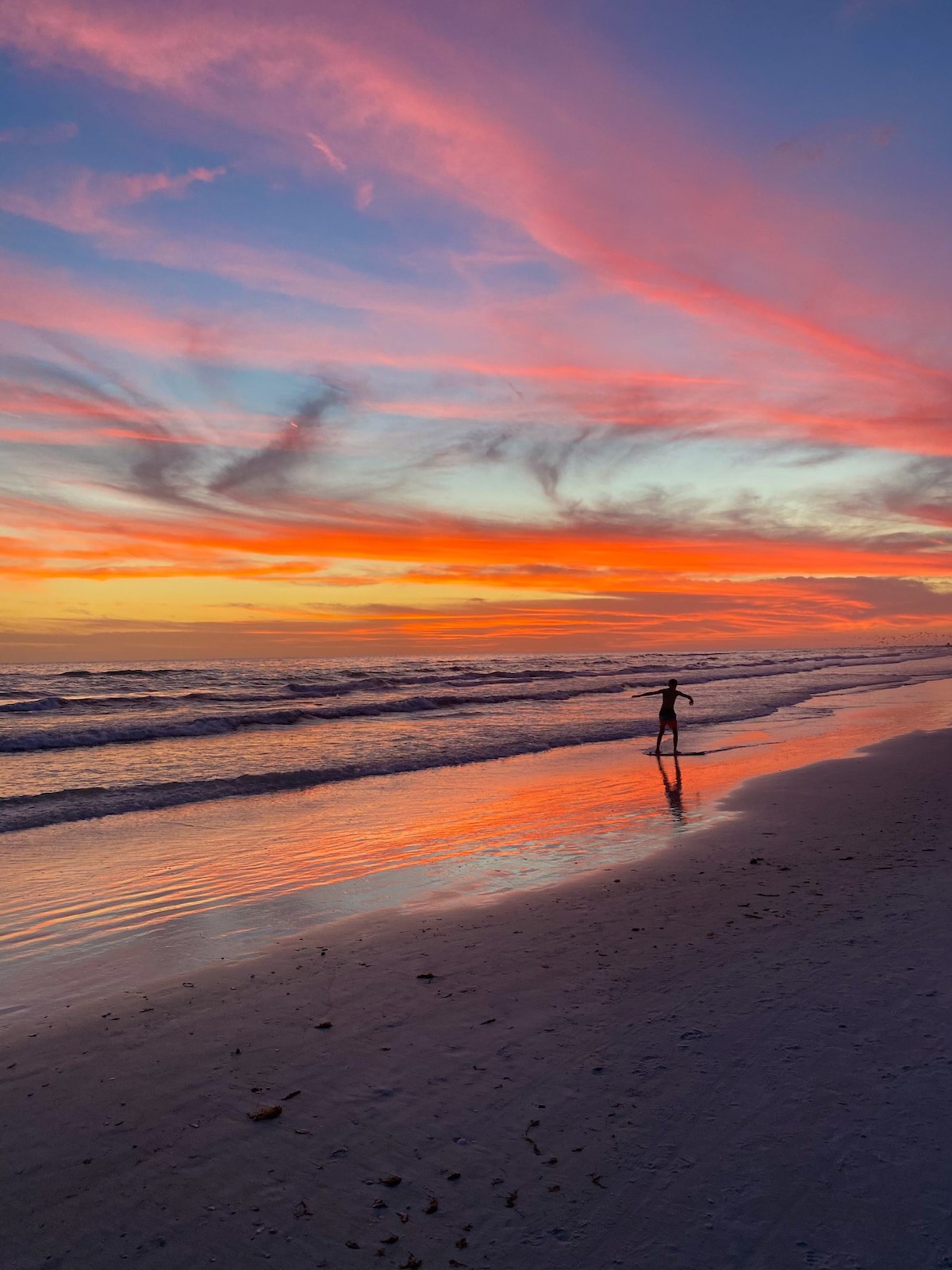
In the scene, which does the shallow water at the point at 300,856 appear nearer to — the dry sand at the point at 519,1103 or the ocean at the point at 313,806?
the ocean at the point at 313,806

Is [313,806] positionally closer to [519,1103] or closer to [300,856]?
[300,856]

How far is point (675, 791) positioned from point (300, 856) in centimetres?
898

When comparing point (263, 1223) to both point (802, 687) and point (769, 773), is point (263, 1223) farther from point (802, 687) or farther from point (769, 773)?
point (802, 687)

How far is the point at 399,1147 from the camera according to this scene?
4.49 m

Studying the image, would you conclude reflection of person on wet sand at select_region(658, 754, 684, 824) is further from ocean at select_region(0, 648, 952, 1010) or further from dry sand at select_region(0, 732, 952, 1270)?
dry sand at select_region(0, 732, 952, 1270)

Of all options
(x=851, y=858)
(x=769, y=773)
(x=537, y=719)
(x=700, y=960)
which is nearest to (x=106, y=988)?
(x=700, y=960)

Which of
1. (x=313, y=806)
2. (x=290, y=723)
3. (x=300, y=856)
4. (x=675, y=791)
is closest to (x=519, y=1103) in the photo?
(x=300, y=856)

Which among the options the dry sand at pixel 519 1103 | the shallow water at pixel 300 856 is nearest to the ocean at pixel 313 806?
the shallow water at pixel 300 856

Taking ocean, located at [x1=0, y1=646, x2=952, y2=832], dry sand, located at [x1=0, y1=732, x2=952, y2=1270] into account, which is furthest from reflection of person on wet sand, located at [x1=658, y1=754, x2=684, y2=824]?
dry sand, located at [x1=0, y1=732, x2=952, y2=1270]

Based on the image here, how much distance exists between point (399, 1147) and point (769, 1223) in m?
2.02

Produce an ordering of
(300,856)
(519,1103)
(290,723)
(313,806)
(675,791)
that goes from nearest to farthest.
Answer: (519,1103) < (300,856) < (313,806) < (675,791) < (290,723)

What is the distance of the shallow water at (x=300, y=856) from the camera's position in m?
8.38

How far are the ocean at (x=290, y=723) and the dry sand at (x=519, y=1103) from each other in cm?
1170

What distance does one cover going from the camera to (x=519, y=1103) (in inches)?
191
